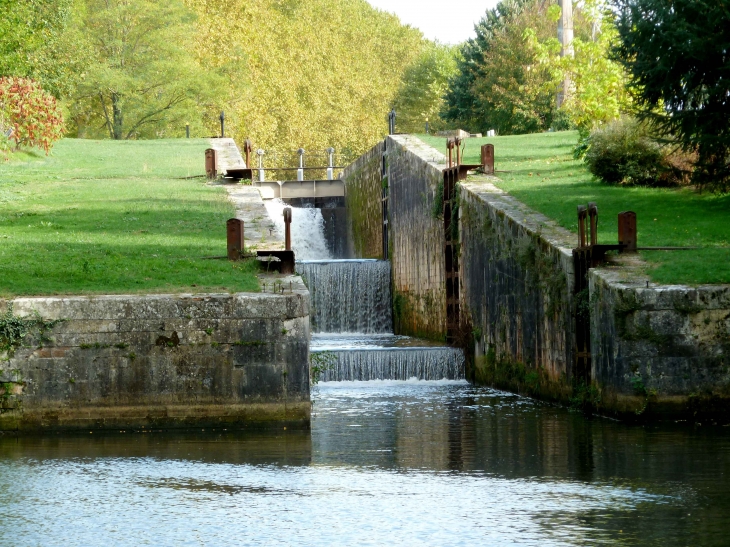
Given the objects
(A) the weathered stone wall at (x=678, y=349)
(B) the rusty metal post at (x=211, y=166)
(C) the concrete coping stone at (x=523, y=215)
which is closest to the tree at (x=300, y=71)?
(B) the rusty metal post at (x=211, y=166)

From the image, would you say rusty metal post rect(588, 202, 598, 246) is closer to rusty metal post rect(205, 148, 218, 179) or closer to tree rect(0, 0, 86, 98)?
rusty metal post rect(205, 148, 218, 179)

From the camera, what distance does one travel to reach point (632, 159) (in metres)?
25.3

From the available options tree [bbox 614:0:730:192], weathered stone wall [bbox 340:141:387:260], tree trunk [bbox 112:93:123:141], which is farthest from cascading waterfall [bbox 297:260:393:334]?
tree trunk [bbox 112:93:123:141]

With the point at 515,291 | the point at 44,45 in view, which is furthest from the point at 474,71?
the point at 515,291

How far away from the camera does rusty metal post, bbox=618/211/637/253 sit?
16203 mm

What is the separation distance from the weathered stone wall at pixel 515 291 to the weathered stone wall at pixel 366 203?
10349 millimetres

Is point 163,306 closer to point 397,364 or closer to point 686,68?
point 397,364

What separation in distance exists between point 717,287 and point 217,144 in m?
28.4

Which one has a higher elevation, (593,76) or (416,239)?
(593,76)

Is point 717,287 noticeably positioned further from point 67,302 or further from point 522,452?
point 67,302

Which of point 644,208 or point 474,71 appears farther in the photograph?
point 474,71

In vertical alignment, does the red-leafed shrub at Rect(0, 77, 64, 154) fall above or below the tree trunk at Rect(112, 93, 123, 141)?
below

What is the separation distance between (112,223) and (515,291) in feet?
27.5

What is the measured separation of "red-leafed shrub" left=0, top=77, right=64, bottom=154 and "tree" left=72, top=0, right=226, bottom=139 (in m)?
12.6
